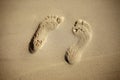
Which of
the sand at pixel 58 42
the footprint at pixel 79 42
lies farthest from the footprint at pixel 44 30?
the footprint at pixel 79 42

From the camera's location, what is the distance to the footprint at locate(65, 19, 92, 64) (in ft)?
3.61

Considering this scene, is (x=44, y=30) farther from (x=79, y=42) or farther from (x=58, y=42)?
(x=79, y=42)

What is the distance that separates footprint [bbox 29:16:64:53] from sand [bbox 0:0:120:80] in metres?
0.03

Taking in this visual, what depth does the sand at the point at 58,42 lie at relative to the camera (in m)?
1.10

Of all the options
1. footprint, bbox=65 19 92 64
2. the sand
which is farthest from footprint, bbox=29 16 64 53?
footprint, bbox=65 19 92 64

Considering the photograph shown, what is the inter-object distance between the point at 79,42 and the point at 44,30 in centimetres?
24

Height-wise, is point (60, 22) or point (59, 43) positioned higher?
point (60, 22)

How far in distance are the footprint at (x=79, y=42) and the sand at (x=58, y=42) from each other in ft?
0.10

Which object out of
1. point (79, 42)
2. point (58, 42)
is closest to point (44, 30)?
point (58, 42)

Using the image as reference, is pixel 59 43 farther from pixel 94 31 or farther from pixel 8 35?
pixel 8 35

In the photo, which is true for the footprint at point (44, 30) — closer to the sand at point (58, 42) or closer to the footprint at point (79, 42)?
the sand at point (58, 42)

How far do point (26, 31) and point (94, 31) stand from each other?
460 mm

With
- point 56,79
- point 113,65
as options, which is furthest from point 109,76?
point 56,79

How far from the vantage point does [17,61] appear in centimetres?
120
